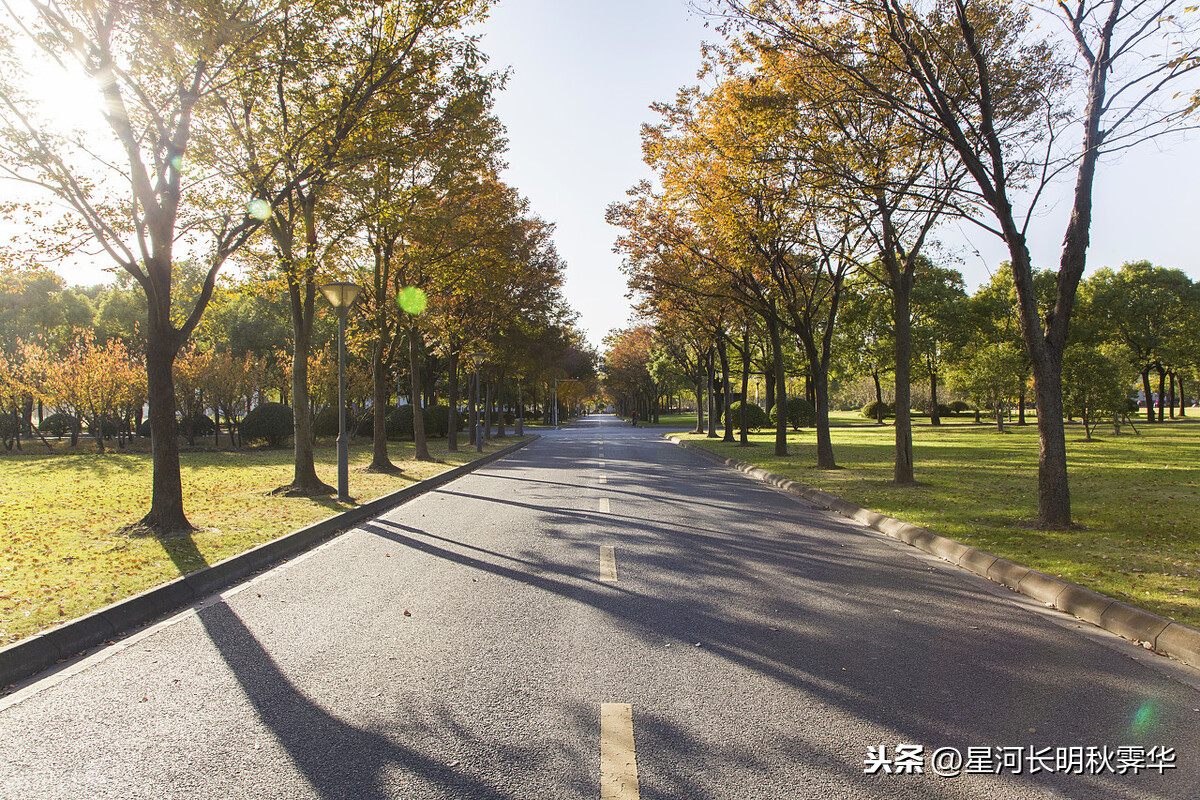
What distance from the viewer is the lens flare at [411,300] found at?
1984cm

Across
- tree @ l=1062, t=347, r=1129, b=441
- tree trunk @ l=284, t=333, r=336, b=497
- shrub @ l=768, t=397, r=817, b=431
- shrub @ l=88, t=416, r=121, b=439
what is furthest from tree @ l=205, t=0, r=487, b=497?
shrub @ l=768, t=397, r=817, b=431

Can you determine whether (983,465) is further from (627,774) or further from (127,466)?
(127,466)

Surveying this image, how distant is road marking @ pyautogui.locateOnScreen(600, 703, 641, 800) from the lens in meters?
2.81

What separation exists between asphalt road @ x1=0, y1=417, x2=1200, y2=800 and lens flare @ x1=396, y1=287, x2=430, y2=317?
45.4 ft

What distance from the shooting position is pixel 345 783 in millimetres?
2906

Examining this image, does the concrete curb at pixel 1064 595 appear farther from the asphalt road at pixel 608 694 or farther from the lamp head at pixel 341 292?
the lamp head at pixel 341 292

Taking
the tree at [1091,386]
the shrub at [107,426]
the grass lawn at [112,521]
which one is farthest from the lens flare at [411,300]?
the tree at [1091,386]

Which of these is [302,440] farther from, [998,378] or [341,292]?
[998,378]

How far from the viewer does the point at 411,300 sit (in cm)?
2019

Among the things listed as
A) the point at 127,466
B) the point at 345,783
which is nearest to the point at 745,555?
the point at 345,783

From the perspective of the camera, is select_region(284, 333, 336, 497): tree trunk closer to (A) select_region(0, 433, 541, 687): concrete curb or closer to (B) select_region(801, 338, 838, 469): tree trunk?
(A) select_region(0, 433, 541, 687): concrete curb

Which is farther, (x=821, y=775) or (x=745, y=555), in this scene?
(x=745, y=555)

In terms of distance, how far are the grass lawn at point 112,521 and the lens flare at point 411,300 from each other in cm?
454

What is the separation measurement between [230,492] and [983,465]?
57.2 ft
